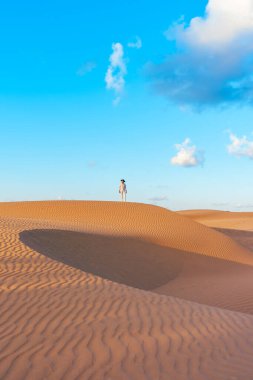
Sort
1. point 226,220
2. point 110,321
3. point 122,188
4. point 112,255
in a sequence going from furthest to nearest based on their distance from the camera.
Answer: point 226,220, point 122,188, point 112,255, point 110,321

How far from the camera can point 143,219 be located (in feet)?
87.7

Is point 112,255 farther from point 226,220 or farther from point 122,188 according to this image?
point 226,220

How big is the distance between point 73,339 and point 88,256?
10337 mm

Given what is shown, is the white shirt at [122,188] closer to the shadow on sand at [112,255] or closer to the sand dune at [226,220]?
the shadow on sand at [112,255]

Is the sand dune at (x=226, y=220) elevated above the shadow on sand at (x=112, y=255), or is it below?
above

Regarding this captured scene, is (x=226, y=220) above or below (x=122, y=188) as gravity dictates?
below

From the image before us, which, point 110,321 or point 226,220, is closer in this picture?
point 110,321

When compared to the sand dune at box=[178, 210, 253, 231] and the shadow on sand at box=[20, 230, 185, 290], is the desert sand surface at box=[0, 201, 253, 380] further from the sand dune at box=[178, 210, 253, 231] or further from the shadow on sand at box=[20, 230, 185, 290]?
the sand dune at box=[178, 210, 253, 231]

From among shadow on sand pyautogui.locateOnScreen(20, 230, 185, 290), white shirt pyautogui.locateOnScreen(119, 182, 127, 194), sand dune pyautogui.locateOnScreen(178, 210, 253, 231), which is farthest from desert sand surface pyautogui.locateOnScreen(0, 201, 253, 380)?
sand dune pyautogui.locateOnScreen(178, 210, 253, 231)

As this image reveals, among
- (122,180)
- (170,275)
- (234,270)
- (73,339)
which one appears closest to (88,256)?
(170,275)

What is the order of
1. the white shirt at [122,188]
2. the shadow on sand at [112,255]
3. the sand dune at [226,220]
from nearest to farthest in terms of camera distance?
the shadow on sand at [112,255] < the white shirt at [122,188] < the sand dune at [226,220]

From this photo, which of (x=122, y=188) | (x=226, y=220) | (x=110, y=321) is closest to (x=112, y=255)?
(x=110, y=321)

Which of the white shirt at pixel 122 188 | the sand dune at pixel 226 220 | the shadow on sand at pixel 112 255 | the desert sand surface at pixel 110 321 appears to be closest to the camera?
the desert sand surface at pixel 110 321

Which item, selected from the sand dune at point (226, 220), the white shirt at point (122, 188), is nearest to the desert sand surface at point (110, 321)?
the white shirt at point (122, 188)
